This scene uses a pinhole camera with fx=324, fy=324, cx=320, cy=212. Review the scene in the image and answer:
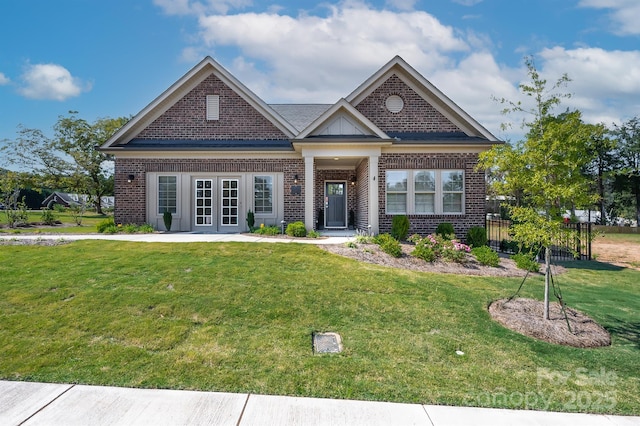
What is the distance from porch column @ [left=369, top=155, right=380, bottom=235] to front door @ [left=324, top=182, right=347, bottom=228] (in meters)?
3.89

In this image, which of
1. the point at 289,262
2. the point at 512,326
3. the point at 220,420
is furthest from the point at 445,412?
the point at 289,262

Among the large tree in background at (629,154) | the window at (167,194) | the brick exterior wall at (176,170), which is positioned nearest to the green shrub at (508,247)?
the brick exterior wall at (176,170)

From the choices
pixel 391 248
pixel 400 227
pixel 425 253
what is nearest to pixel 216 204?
pixel 400 227

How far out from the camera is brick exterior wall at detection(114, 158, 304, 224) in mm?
13789

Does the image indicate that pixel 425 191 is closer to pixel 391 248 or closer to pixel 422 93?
pixel 422 93

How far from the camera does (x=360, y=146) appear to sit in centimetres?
1232

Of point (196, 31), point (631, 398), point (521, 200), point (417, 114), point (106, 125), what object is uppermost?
point (106, 125)

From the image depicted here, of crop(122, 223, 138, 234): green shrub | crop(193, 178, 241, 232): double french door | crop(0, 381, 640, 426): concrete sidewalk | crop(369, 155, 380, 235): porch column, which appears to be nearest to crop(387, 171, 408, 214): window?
crop(369, 155, 380, 235): porch column

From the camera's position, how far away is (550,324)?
5234 mm

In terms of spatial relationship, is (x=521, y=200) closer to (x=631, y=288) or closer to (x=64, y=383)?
(x=631, y=288)

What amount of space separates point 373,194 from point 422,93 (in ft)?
16.7

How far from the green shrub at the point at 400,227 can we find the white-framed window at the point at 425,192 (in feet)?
3.82

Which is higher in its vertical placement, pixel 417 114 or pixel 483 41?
pixel 483 41

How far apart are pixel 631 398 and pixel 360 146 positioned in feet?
33.3
